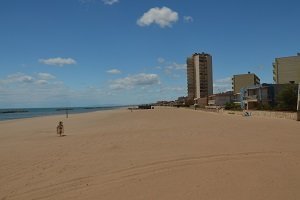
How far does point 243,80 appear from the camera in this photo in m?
126

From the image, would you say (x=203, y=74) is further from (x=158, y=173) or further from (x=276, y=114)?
(x=158, y=173)

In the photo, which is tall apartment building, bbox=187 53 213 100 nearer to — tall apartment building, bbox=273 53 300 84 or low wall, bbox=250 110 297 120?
tall apartment building, bbox=273 53 300 84

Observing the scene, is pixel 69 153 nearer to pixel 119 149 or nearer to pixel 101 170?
pixel 119 149

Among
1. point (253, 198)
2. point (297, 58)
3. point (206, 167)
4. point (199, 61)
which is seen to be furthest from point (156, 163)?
point (199, 61)

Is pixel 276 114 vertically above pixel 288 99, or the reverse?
pixel 288 99

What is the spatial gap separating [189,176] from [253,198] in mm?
2160

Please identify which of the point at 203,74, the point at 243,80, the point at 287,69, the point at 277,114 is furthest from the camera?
the point at 203,74

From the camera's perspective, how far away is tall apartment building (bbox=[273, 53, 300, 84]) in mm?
83625

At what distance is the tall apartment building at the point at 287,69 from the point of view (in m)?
83.6

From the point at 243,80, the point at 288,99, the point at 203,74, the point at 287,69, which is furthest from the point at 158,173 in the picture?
the point at 203,74

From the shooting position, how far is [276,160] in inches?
408

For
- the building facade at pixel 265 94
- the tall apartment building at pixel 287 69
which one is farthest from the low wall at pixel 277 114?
the tall apartment building at pixel 287 69

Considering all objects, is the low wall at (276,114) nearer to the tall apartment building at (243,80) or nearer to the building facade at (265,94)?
the building facade at (265,94)

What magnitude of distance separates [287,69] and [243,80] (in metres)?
40.3
